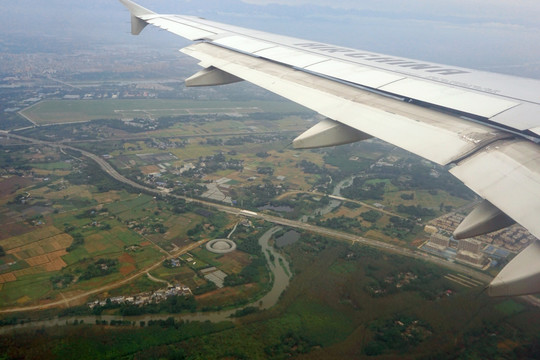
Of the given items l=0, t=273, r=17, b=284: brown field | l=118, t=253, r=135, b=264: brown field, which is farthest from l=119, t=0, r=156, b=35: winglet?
l=0, t=273, r=17, b=284: brown field

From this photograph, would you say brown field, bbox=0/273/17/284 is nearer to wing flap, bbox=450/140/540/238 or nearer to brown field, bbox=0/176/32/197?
brown field, bbox=0/176/32/197

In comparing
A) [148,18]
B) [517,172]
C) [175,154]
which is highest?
[148,18]

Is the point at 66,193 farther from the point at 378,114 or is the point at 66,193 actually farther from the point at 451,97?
the point at 451,97

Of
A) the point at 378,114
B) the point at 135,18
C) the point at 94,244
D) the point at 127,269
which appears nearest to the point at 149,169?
the point at 94,244

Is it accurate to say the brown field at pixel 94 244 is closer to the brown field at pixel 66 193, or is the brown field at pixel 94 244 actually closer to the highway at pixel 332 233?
the highway at pixel 332 233

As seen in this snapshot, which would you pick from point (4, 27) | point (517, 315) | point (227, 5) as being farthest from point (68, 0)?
point (517, 315)

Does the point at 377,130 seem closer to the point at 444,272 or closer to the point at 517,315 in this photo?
the point at 517,315

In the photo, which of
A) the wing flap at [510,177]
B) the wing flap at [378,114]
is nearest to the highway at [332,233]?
the wing flap at [378,114]
